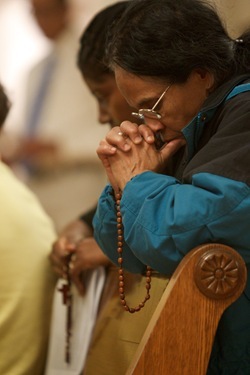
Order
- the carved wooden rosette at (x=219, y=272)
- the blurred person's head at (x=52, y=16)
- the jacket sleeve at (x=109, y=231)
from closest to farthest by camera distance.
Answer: the carved wooden rosette at (x=219, y=272) → the jacket sleeve at (x=109, y=231) → the blurred person's head at (x=52, y=16)

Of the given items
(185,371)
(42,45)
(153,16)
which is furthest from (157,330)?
(42,45)

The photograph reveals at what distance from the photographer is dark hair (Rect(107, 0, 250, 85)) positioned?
1867 mm

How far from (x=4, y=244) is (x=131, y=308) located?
0.77 m

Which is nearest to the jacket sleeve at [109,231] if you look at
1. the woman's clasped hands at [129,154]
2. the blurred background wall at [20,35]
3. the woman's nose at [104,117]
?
the woman's clasped hands at [129,154]

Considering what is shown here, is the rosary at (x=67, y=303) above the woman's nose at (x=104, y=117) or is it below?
below

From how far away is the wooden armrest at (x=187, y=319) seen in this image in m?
1.60

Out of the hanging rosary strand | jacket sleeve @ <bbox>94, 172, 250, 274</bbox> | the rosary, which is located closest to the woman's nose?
the rosary

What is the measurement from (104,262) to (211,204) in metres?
0.98

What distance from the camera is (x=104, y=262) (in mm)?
2531

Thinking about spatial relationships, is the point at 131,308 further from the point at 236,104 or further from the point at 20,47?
the point at 20,47

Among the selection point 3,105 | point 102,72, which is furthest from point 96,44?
point 3,105

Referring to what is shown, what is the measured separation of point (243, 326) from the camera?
1790 millimetres

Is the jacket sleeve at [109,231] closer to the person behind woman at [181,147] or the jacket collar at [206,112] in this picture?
the person behind woman at [181,147]

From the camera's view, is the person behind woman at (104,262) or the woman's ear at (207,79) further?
the person behind woman at (104,262)
